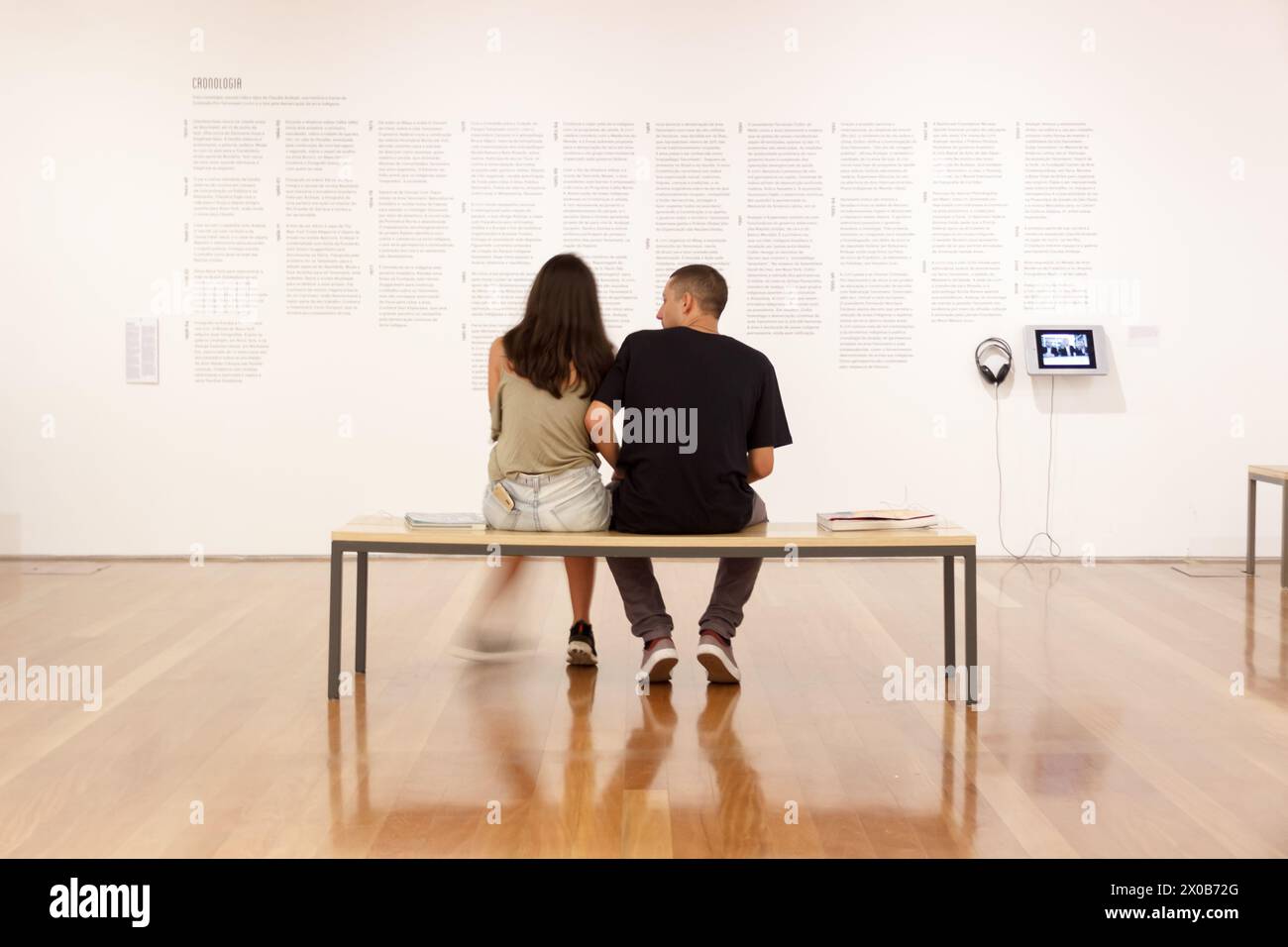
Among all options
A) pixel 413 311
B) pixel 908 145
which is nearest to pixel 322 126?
pixel 413 311

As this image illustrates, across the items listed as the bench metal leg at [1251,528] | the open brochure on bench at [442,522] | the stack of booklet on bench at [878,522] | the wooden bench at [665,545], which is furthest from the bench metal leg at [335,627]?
the bench metal leg at [1251,528]

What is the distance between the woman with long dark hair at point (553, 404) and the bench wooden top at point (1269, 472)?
11.0ft

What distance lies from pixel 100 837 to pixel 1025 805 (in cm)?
200

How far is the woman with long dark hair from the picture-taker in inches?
155

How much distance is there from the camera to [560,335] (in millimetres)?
3947

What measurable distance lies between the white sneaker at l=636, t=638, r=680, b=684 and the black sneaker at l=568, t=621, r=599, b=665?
0.27 m

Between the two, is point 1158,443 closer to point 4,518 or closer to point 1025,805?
point 1025,805

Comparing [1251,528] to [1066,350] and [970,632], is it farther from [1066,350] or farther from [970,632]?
[970,632]

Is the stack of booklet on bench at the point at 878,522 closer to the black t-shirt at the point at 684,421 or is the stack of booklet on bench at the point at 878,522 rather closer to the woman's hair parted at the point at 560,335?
the black t-shirt at the point at 684,421

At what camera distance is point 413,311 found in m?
6.48

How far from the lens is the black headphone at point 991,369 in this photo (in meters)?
6.47

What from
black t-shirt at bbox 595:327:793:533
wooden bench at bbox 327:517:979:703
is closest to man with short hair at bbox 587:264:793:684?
black t-shirt at bbox 595:327:793:533

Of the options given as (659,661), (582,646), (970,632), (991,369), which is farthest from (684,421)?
(991,369)

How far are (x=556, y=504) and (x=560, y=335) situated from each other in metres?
0.51
